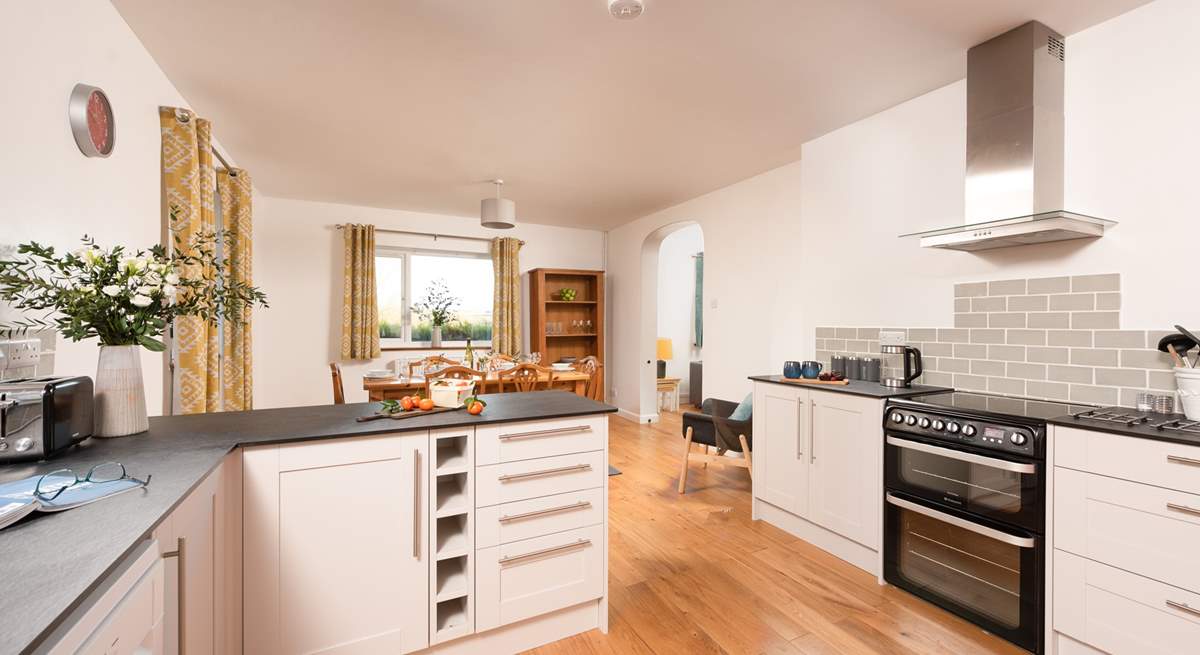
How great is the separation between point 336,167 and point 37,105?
9.03ft

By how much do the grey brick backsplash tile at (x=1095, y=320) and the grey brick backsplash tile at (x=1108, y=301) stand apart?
0.03 meters

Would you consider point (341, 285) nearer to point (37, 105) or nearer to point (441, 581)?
point (37, 105)

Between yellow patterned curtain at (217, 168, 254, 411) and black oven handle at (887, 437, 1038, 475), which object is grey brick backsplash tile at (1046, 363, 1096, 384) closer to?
black oven handle at (887, 437, 1038, 475)

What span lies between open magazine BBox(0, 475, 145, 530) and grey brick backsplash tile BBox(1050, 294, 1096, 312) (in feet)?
11.3

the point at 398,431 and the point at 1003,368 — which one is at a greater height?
the point at 1003,368

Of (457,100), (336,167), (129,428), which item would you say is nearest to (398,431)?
(129,428)

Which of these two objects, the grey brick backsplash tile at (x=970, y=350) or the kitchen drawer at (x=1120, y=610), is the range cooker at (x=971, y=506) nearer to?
the kitchen drawer at (x=1120, y=610)

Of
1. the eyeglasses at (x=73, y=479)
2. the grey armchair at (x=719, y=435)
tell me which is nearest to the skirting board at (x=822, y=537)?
the grey armchair at (x=719, y=435)

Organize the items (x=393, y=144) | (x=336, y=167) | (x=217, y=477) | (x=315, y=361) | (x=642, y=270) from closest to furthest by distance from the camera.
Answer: (x=217, y=477) < (x=393, y=144) < (x=336, y=167) < (x=315, y=361) < (x=642, y=270)

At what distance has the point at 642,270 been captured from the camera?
6.26m

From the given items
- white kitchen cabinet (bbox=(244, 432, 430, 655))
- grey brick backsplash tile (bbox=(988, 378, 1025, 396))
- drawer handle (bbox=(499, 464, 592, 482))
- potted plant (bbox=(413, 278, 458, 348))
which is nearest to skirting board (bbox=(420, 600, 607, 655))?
white kitchen cabinet (bbox=(244, 432, 430, 655))

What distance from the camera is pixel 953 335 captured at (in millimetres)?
2678

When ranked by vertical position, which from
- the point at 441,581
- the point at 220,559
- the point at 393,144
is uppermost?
the point at 393,144

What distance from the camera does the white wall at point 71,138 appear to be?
1.49 meters
